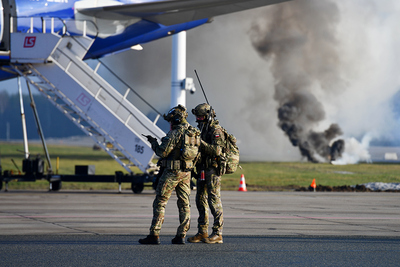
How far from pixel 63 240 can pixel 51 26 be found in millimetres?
14464

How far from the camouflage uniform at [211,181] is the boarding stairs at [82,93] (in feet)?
38.2

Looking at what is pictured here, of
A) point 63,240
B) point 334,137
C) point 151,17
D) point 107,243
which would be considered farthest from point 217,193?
point 334,137

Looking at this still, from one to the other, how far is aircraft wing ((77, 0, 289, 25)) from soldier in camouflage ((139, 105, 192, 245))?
13964mm

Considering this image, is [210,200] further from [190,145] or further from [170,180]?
[190,145]

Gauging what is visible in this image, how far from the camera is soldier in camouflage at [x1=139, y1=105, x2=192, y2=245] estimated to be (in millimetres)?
8922

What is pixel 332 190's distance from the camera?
26.7 metres

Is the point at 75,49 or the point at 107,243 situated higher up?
the point at 75,49

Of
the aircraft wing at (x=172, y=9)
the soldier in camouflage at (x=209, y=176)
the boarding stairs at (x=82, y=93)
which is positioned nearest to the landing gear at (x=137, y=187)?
the boarding stairs at (x=82, y=93)

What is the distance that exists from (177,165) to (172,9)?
15.1m

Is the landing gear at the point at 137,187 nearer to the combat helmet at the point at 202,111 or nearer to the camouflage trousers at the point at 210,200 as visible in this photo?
the camouflage trousers at the point at 210,200

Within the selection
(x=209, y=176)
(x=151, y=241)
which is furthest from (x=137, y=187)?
(x=151, y=241)

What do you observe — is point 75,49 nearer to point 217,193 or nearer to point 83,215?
point 83,215

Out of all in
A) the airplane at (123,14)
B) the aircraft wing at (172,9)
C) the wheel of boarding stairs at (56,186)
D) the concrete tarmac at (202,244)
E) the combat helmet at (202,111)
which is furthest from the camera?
the wheel of boarding stairs at (56,186)

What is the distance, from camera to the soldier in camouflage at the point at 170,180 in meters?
8.92
